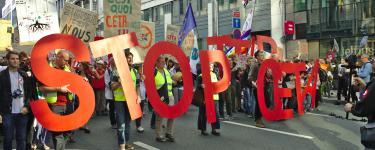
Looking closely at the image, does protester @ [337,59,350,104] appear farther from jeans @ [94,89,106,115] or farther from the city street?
jeans @ [94,89,106,115]

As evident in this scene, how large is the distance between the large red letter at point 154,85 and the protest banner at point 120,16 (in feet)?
6.25

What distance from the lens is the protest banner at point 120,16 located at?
9.70 metres

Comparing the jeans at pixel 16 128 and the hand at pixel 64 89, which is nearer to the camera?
the jeans at pixel 16 128

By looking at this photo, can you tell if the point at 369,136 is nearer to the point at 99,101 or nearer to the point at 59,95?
the point at 59,95

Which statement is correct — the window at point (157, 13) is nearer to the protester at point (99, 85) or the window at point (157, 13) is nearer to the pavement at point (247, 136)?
the protester at point (99, 85)

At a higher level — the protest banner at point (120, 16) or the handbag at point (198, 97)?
the protest banner at point (120, 16)

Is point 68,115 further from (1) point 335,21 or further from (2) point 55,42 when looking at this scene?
(1) point 335,21

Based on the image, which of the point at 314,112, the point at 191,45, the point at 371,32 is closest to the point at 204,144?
the point at 314,112

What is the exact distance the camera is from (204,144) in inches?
328

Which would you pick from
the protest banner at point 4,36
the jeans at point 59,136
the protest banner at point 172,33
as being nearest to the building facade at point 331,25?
the protest banner at point 172,33

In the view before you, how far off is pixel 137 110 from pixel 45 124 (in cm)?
170

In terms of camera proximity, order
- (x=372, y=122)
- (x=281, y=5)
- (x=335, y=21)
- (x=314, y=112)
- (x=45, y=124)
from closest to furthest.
→ (x=372, y=122) < (x=45, y=124) < (x=314, y=112) < (x=335, y=21) < (x=281, y=5)

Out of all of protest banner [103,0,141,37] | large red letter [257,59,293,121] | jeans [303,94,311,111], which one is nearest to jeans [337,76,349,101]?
jeans [303,94,311,111]

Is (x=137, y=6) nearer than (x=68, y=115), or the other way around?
(x=68, y=115)
